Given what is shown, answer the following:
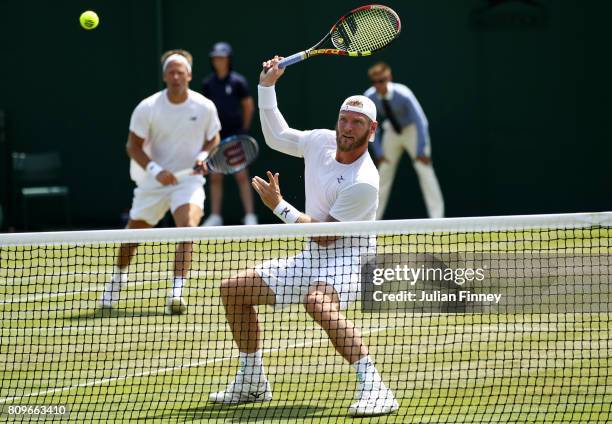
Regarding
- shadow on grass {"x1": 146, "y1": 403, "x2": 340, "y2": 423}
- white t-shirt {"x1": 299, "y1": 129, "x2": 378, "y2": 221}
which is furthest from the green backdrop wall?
shadow on grass {"x1": 146, "y1": 403, "x2": 340, "y2": 423}

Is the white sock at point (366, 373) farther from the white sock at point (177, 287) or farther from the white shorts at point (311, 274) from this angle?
the white sock at point (177, 287)

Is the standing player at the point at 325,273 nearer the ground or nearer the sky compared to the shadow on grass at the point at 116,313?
nearer the sky

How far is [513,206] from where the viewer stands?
50.4 feet

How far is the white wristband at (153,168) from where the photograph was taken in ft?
32.5

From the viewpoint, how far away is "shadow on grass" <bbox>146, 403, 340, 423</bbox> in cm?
632

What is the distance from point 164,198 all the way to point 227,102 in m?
4.85

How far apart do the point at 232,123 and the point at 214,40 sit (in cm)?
127

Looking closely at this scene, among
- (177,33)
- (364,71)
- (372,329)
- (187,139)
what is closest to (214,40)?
(177,33)

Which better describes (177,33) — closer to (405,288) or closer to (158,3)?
(158,3)

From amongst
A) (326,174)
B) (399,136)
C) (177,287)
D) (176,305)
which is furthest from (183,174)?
(399,136)

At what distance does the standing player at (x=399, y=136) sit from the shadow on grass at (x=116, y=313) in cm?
509

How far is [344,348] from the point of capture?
6.42 metres

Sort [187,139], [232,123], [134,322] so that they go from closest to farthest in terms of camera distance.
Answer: [134,322] < [187,139] < [232,123]

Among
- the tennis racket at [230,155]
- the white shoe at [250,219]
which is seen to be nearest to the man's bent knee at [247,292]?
the tennis racket at [230,155]
